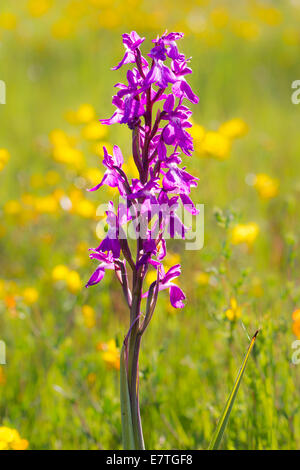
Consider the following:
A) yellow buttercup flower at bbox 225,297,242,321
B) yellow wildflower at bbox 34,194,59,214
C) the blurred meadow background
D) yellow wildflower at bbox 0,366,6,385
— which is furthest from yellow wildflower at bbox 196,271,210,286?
yellow wildflower at bbox 34,194,59,214

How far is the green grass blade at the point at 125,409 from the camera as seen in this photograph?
127 centimetres

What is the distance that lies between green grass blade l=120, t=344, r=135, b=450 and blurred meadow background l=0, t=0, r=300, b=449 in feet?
1.44

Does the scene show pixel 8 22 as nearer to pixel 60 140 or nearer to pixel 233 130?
pixel 60 140

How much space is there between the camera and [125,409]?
50.9 inches

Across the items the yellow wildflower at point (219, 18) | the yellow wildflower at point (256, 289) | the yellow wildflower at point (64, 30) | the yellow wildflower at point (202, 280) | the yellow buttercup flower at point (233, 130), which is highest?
the yellow wildflower at point (219, 18)

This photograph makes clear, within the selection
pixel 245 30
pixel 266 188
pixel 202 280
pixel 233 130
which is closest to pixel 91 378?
pixel 202 280

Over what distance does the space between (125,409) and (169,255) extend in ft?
4.33

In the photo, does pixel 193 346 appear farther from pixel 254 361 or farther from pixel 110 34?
pixel 110 34

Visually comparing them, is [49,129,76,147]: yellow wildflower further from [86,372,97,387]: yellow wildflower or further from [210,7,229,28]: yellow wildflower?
[210,7,229,28]: yellow wildflower

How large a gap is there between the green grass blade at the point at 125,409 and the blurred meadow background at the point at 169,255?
0.44 m

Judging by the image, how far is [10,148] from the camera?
197 inches

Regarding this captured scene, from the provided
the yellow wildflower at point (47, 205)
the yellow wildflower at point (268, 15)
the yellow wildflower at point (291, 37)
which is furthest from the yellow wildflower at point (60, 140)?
the yellow wildflower at point (268, 15)

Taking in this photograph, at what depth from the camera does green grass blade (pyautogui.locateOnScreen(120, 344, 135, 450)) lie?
1267 millimetres

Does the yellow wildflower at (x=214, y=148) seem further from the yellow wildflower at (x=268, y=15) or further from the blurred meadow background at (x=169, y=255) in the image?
the yellow wildflower at (x=268, y=15)
